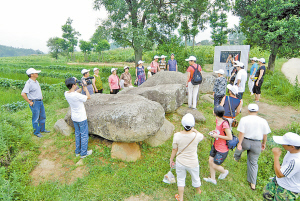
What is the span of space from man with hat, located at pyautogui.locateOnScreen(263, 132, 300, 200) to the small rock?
278 centimetres

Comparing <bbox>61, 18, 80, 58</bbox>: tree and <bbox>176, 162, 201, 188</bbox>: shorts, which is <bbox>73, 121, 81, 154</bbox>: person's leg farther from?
<bbox>61, 18, 80, 58</bbox>: tree

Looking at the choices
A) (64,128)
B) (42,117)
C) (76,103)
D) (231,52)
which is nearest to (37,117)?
(42,117)

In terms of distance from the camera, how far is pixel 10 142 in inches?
163

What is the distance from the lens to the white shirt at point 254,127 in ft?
10.4

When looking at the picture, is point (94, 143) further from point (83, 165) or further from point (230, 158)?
point (230, 158)

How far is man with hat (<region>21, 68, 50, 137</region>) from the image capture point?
4.77m

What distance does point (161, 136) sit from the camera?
497 centimetres


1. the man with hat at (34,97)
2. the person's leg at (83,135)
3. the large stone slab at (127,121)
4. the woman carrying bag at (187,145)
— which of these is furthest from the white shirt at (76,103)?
the woman carrying bag at (187,145)

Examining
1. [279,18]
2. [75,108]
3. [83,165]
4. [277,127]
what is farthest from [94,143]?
[279,18]

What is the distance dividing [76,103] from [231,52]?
10204mm

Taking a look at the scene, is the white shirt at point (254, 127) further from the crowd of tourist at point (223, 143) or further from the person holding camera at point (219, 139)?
the person holding camera at point (219, 139)

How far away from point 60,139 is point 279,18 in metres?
12.7

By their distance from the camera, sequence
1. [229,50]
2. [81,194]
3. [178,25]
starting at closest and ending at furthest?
[81,194] → [229,50] → [178,25]

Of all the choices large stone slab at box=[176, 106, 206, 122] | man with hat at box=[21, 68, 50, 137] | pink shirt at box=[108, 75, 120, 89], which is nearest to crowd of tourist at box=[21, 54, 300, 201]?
man with hat at box=[21, 68, 50, 137]
